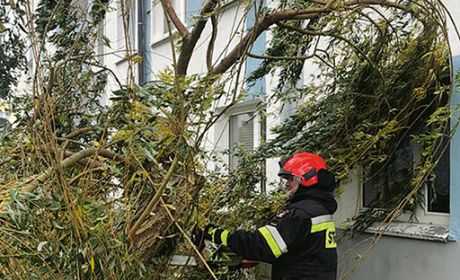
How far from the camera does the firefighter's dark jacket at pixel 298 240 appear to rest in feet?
11.7

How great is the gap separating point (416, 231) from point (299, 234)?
5.22 feet

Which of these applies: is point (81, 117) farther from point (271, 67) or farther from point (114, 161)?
point (271, 67)

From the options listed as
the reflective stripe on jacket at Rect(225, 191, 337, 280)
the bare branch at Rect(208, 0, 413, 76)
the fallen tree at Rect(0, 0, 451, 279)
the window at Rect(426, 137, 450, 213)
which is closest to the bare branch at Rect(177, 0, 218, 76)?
the fallen tree at Rect(0, 0, 451, 279)

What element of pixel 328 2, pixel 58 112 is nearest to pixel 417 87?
pixel 328 2

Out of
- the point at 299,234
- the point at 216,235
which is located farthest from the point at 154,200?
the point at 299,234

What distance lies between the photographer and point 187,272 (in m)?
3.84

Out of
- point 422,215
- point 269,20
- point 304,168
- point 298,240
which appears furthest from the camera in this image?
point 422,215

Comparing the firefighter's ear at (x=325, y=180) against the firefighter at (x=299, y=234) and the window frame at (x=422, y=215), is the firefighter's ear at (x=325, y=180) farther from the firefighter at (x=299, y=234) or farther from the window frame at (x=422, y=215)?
the window frame at (x=422, y=215)

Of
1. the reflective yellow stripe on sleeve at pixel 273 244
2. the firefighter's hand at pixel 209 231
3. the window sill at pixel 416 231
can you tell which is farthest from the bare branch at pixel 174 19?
the window sill at pixel 416 231

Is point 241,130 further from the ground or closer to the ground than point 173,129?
further from the ground

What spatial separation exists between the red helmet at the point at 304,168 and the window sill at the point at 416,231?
4.41 feet

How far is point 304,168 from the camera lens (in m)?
3.83

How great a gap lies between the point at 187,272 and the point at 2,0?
3.57 m

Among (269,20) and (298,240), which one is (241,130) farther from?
(298,240)
